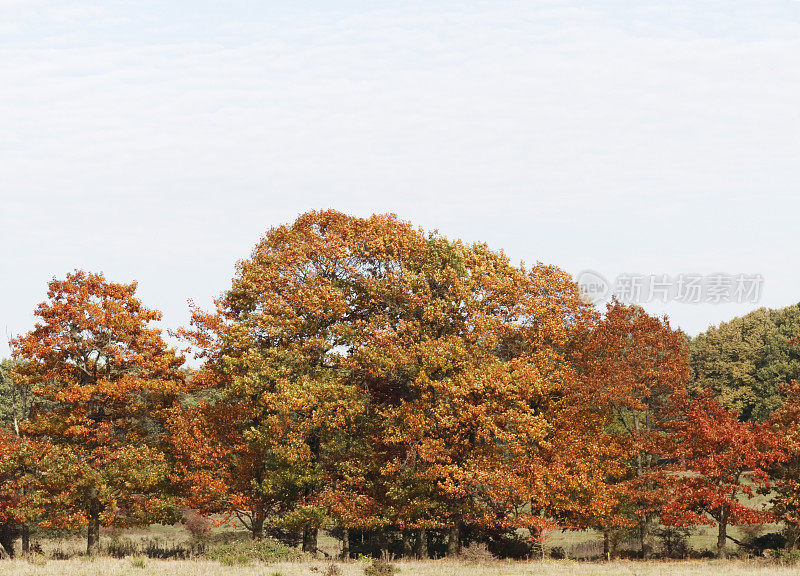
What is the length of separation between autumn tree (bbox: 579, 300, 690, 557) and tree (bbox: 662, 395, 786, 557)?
106 cm

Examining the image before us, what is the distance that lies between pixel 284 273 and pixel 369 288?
5.15 meters

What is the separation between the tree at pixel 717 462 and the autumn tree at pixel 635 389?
1057 millimetres

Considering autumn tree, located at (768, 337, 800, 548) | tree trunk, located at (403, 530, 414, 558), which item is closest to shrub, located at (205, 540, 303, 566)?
tree trunk, located at (403, 530, 414, 558)

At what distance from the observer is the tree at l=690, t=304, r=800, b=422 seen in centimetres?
9669

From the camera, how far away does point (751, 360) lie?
102500 mm

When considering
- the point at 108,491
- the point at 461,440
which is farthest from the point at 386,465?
the point at 108,491

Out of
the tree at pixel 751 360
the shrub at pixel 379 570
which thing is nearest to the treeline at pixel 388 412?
the shrub at pixel 379 570

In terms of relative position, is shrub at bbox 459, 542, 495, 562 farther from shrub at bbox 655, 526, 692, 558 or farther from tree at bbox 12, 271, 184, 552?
tree at bbox 12, 271, 184, 552

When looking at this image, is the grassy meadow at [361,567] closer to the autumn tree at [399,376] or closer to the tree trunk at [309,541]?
the autumn tree at [399,376]

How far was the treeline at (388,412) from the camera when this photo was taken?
4034 centimetres

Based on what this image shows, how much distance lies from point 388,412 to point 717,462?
16747 mm

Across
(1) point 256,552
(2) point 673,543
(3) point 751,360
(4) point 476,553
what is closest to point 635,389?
(2) point 673,543

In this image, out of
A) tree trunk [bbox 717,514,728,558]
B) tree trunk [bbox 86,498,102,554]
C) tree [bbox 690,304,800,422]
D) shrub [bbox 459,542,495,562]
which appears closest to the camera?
shrub [bbox 459,542,495,562]

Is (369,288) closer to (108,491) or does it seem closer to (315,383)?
(315,383)
